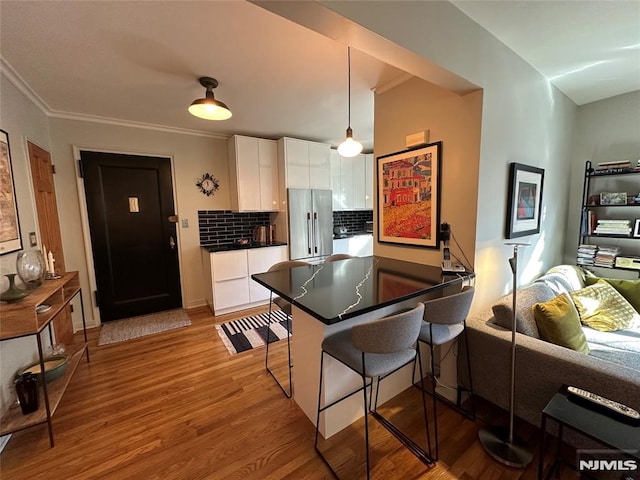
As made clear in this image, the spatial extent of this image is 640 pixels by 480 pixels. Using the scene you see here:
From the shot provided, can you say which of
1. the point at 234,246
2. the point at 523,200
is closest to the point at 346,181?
the point at 234,246

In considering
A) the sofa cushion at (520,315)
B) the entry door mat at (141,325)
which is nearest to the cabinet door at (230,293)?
the entry door mat at (141,325)

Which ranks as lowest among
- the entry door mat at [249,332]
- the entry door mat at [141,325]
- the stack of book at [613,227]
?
the entry door mat at [249,332]

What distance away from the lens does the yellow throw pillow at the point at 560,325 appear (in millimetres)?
1659

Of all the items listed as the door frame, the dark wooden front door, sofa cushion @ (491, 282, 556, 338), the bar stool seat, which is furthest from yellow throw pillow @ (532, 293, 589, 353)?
the door frame

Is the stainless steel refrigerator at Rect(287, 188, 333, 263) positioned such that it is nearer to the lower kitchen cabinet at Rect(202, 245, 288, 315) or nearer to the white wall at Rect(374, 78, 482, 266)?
the lower kitchen cabinet at Rect(202, 245, 288, 315)

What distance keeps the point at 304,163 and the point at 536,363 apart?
11.2ft

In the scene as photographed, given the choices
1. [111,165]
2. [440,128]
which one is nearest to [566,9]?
[440,128]

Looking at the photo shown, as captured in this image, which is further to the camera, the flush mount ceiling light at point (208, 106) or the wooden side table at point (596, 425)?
the flush mount ceiling light at point (208, 106)

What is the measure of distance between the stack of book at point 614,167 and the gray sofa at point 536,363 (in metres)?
1.61

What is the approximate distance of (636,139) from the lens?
271cm

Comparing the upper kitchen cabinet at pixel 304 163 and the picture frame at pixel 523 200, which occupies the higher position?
the upper kitchen cabinet at pixel 304 163

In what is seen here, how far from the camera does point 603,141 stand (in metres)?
2.91

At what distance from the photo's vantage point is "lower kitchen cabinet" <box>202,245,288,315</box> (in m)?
3.48

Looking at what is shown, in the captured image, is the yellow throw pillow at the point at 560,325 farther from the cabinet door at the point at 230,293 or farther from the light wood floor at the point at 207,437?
the cabinet door at the point at 230,293
